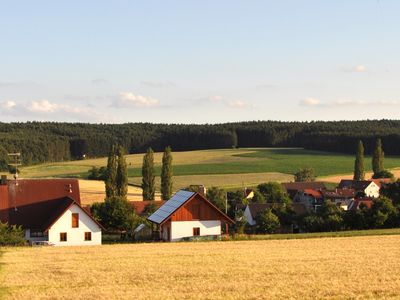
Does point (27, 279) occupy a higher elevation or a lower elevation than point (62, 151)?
lower

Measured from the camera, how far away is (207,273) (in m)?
30.1

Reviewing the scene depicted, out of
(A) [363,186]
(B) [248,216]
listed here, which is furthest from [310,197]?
(B) [248,216]

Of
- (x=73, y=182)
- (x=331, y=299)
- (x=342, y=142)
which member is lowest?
(x=331, y=299)

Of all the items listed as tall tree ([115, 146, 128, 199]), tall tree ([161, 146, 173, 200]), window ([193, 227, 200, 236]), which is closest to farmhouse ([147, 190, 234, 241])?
window ([193, 227, 200, 236])

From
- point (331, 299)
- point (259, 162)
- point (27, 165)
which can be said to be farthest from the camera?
point (27, 165)

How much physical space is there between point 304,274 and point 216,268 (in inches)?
177

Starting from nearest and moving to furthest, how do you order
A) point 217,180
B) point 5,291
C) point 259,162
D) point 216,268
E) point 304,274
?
point 5,291 → point 304,274 → point 216,268 → point 217,180 → point 259,162

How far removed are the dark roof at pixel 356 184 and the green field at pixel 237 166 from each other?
14.0m

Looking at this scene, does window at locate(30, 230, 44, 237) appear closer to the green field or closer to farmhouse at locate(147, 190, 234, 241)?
farmhouse at locate(147, 190, 234, 241)

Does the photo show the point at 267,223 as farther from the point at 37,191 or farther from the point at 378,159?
the point at 378,159

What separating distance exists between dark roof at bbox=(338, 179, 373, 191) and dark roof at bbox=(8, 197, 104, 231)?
67858mm

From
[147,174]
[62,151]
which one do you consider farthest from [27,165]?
[147,174]

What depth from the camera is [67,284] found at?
1064 inches

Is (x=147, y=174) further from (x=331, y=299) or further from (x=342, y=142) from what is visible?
(x=342, y=142)
